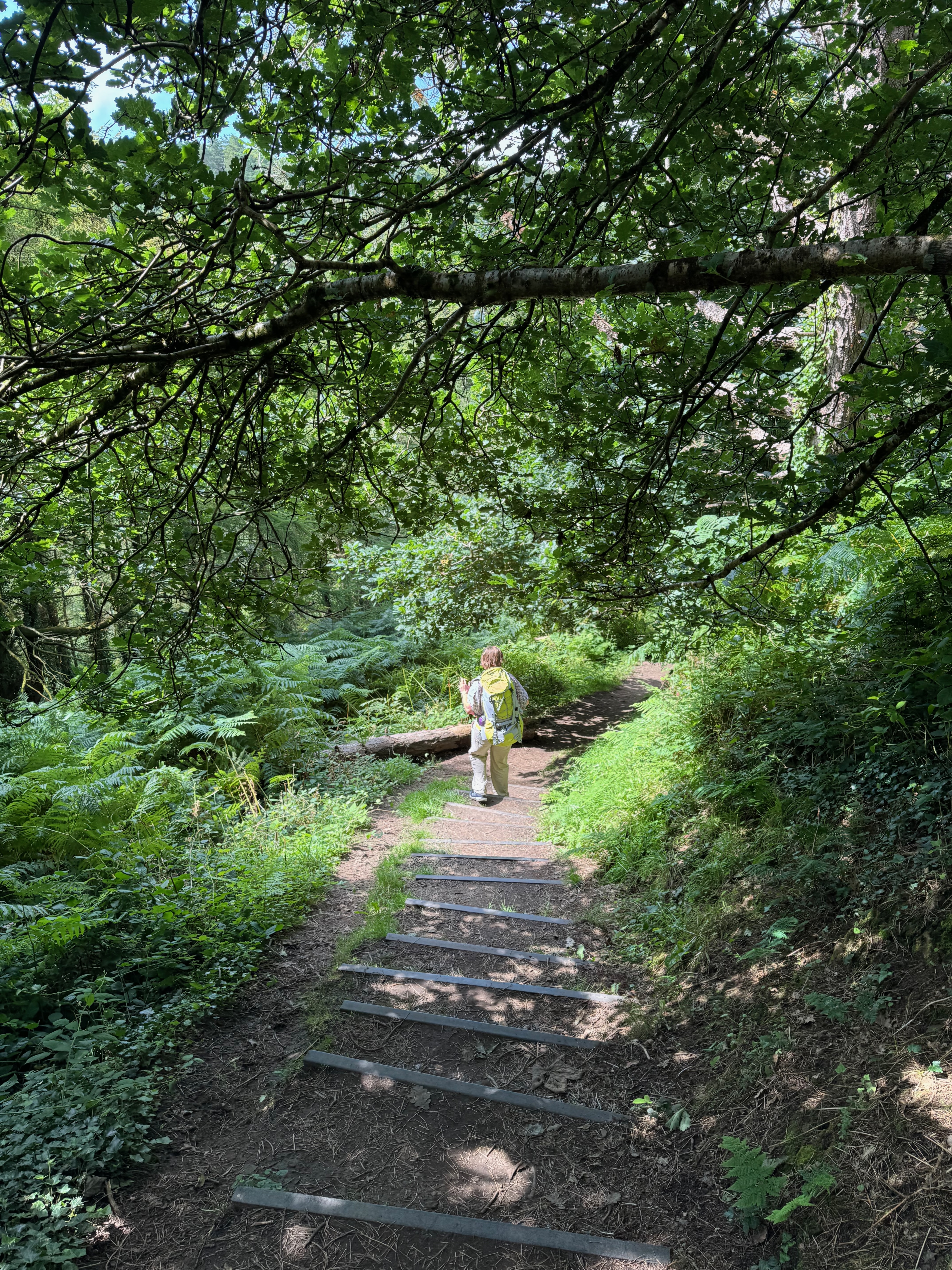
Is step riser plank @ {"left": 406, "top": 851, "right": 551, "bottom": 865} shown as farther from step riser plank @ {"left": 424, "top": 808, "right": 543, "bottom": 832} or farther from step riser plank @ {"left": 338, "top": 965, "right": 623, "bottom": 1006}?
step riser plank @ {"left": 338, "top": 965, "right": 623, "bottom": 1006}

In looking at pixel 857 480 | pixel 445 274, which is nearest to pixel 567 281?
pixel 445 274

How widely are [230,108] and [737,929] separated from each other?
4666 mm

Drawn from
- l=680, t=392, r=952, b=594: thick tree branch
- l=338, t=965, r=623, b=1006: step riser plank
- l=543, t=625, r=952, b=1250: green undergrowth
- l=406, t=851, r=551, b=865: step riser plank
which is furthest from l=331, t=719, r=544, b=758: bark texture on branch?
l=680, t=392, r=952, b=594: thick tree branch

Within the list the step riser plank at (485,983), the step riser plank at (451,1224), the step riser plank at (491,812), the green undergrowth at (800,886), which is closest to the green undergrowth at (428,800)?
the step riser plank at (491,812)

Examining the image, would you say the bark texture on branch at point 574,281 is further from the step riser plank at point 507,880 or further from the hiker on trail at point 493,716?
the hiker on trail at point 493,716

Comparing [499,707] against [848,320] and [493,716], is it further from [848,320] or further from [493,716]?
[848,320]

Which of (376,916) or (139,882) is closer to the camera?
(139,882)

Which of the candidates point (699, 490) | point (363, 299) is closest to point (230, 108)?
point (363, 299)

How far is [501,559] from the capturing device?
30.5 feet

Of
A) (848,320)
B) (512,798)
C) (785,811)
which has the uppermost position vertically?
(848,320)

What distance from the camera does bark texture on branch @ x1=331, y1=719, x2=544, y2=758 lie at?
33.3 feet

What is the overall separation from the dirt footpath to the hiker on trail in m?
2.89

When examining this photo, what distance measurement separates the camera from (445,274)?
8.18 ft

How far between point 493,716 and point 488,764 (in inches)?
37.3
